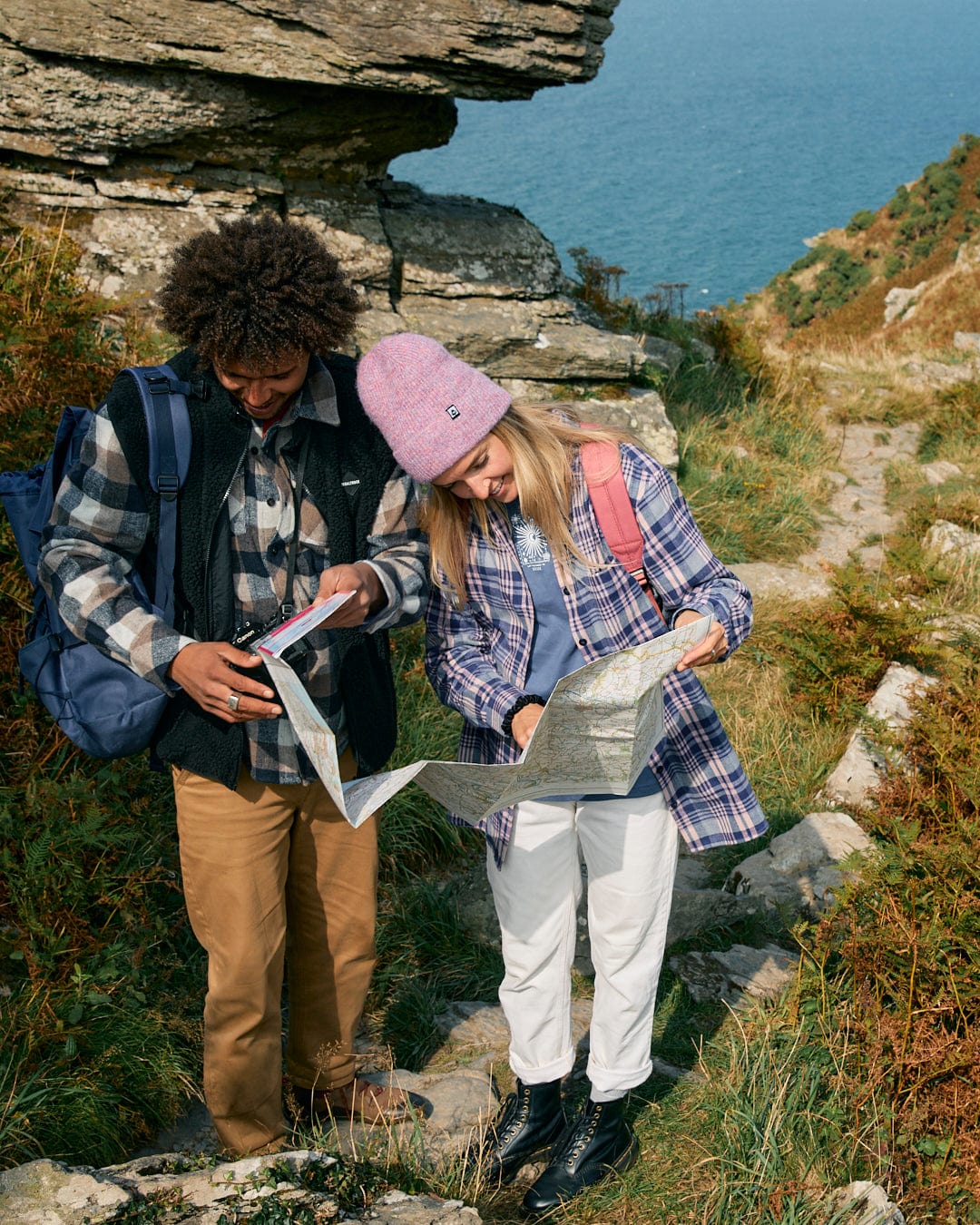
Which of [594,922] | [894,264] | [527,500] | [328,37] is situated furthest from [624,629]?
[894,264]

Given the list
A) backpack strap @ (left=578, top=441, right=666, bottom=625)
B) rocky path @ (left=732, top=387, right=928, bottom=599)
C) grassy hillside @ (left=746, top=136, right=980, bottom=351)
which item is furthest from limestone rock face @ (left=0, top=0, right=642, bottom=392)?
grassy hillside @ (left=746, top=136, right=980, bottom=351)

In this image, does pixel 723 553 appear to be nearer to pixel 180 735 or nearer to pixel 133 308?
pixel 133 308

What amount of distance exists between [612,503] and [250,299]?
0.94 metres

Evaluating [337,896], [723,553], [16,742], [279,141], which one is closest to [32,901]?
[16,742]

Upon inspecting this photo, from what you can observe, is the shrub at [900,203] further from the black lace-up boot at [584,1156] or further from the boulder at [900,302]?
the black lace-up boot at [584,1156]

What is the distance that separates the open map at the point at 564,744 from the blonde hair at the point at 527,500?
0.35 m

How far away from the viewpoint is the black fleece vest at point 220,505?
240 cm

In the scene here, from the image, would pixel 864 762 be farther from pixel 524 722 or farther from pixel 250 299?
pixel 250 299

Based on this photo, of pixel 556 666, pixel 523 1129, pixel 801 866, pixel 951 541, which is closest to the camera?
pixel 556 666

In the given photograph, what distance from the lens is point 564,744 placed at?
231 centimetres

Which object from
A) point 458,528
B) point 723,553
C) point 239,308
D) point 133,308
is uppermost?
point 239,308

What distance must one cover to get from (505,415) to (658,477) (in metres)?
→ 0.40

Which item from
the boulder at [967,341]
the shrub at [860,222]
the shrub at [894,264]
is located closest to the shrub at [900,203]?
the shrub at [860,222]

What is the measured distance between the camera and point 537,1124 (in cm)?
293
